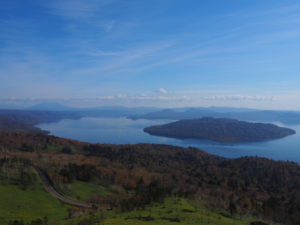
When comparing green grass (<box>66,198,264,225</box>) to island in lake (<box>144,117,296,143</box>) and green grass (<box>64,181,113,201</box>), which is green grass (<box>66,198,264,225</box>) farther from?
island in lake (<box>144,117,296,143</box>)

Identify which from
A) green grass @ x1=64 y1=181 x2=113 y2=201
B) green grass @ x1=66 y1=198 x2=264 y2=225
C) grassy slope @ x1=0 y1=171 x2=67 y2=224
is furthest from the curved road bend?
green grass @ x1=66 y1=198 x2=264 y2=225

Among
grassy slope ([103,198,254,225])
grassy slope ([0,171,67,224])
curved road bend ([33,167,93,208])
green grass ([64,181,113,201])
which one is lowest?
green grass ([64,181,113,201])

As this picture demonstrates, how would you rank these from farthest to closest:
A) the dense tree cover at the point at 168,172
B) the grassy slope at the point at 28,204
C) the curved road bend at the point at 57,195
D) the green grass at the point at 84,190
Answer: the dense tree cover at the point at 168,172, the green grass at the point at 84,190, the curved road bend at the point at 57,195, the grassy slope at the point at 28,204

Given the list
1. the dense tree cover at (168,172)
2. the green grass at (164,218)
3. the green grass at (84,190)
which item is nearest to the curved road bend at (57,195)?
the dense tree cover at (168,172)

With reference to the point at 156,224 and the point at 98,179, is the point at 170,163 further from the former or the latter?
the point at 156,224

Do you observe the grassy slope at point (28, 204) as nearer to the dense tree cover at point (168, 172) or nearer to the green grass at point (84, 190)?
the green grass at point (84, 190)
